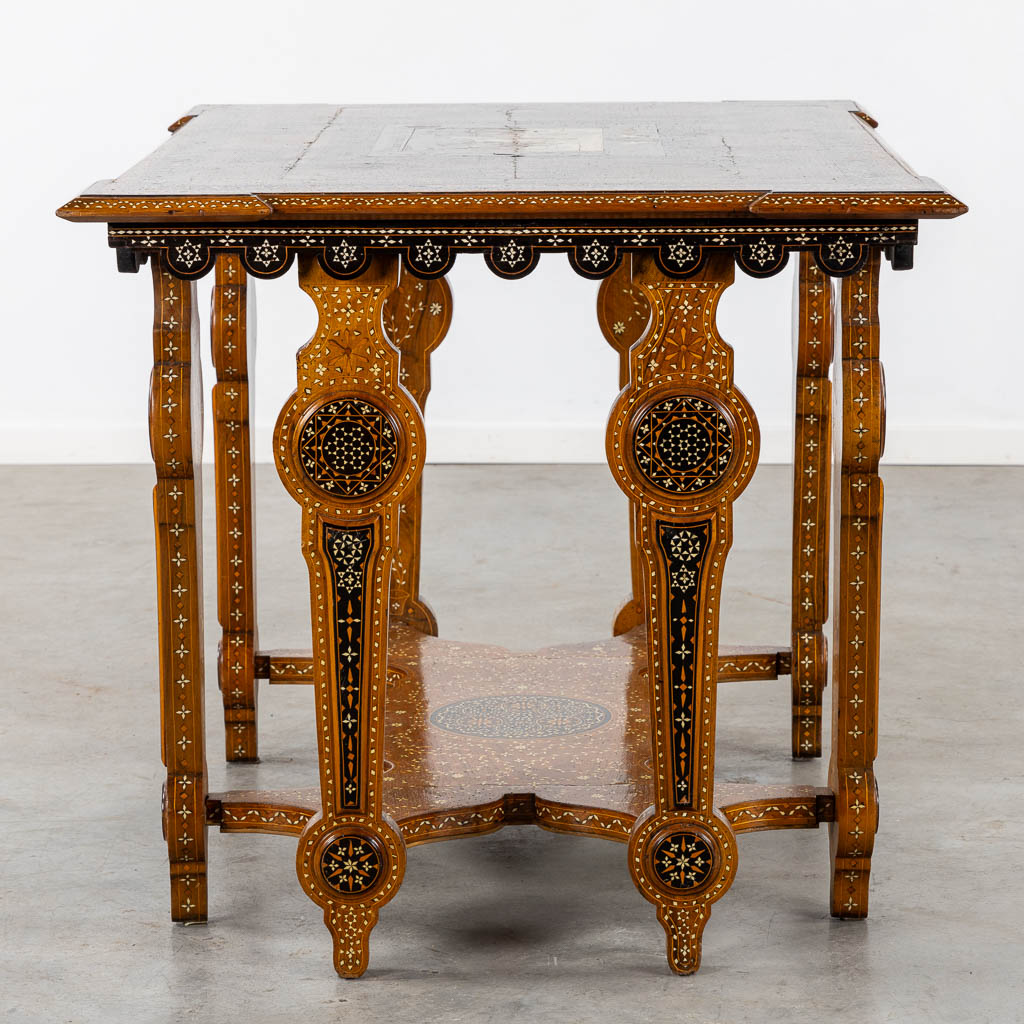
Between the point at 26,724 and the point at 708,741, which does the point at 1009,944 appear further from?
the point at 26,724

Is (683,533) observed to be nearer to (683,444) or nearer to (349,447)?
(683,444)

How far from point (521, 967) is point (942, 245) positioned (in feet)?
14.6

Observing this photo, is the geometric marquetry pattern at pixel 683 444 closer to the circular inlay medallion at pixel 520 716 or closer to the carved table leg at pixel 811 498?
the circular inlay medallion at pixel 520 716

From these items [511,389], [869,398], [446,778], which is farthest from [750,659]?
[511,389]

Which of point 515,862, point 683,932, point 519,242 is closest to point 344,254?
point 519,242

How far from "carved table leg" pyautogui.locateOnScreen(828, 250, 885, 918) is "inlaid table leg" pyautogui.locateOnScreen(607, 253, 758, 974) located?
8.2 inches

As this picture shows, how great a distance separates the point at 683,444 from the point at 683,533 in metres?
0.13

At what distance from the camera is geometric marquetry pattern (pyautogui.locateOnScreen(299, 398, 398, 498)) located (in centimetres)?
239

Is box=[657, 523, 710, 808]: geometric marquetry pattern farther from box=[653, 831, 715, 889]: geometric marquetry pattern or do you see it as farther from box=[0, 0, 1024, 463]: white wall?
box=[0, 0, 1024, 463]: white wall

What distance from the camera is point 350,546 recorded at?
2451mm

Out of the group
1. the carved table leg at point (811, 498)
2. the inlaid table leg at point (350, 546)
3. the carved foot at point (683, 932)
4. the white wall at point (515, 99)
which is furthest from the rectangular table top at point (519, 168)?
the white wall at point (515, 99)

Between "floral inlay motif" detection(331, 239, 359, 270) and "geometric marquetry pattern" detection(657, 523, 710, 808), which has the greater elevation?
"floral inlay motif" detection(331, 239, 359, 270)

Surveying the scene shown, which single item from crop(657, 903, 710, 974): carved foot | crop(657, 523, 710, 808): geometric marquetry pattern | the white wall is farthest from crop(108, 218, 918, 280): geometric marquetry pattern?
the white wall

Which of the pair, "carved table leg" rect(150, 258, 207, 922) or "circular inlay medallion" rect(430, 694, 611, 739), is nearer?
"carved table leg" rect(150, 258, 207, 922)
